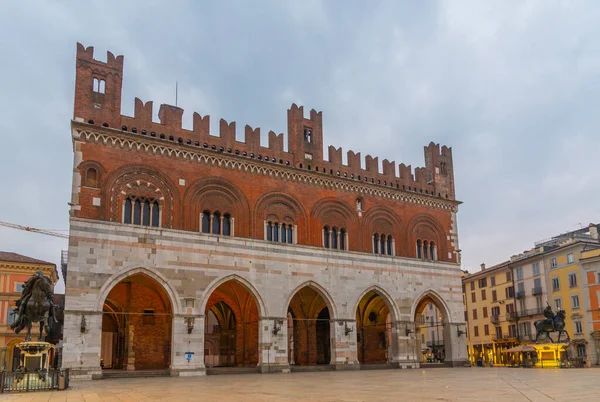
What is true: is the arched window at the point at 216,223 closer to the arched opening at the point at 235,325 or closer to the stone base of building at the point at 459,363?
the arched opening at the point at 235,325

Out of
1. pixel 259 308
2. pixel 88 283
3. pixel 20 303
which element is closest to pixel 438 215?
pixel 259 308

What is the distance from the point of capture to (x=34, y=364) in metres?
19.6

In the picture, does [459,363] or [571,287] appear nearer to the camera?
[459,363]

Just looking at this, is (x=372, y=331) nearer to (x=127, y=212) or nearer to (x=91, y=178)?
(x=127, y=212)

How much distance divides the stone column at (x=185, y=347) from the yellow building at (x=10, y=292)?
26.9 m

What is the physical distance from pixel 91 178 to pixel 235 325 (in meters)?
12.6

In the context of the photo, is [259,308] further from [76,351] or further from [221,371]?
[76,351]

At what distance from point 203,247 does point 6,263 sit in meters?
28.7

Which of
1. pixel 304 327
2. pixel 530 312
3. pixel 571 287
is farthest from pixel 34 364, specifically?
pixel 530 312

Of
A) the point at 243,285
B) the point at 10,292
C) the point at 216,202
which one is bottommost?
the point at 243,285

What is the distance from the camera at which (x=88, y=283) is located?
2420 cm

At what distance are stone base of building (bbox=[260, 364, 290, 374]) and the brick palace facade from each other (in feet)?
0.32

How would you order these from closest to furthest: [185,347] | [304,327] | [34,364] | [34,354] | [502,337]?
[34,354] < [34,364] < [185,347] < [304,327] < [502,337]

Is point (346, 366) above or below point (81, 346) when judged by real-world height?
below
